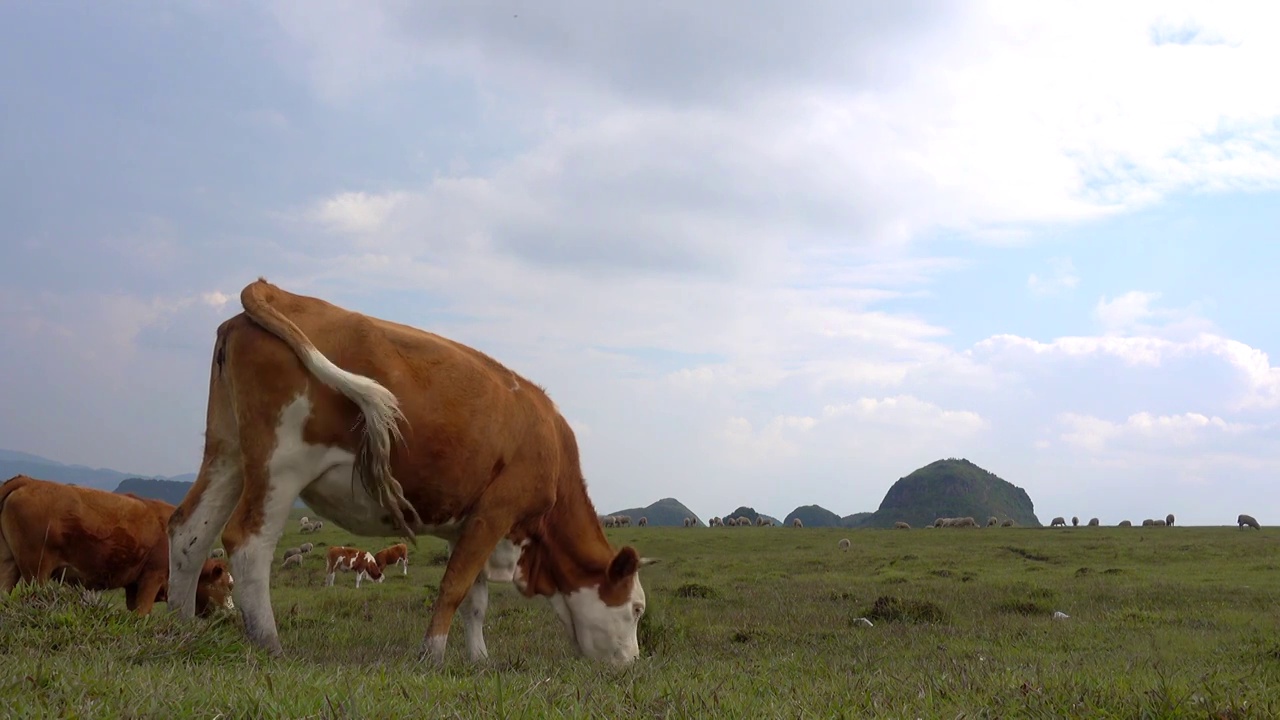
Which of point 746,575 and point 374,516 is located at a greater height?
point 374,516

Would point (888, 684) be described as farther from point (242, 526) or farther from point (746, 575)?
point (746, 575)

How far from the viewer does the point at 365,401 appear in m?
6.71

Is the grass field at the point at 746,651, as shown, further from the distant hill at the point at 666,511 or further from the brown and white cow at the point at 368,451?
the distant hill at the point at 666,511

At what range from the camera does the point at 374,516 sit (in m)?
7.41

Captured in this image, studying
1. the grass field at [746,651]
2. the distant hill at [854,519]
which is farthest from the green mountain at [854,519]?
the grass field at [746,651]

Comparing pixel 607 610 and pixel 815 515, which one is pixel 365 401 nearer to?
pixel 607 610

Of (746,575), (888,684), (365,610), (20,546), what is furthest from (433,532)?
(746,575)

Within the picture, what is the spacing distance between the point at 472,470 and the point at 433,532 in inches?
29.0

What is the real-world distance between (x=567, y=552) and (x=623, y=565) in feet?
1.74

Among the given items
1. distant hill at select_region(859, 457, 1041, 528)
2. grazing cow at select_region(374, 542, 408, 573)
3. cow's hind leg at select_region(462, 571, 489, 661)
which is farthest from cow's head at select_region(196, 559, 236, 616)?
distant hill at select_region(859, 457, 1041, 528)

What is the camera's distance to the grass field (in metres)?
3.87

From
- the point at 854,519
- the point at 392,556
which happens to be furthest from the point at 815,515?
the point at 392,556

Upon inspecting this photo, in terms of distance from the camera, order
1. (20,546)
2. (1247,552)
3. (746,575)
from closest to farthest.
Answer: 1. (20,546)
2. (746,575)
3. (1247,552)

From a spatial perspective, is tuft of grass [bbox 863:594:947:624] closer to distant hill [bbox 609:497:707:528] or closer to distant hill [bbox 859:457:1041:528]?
distant hill [bbox 859:457:1041:528]
